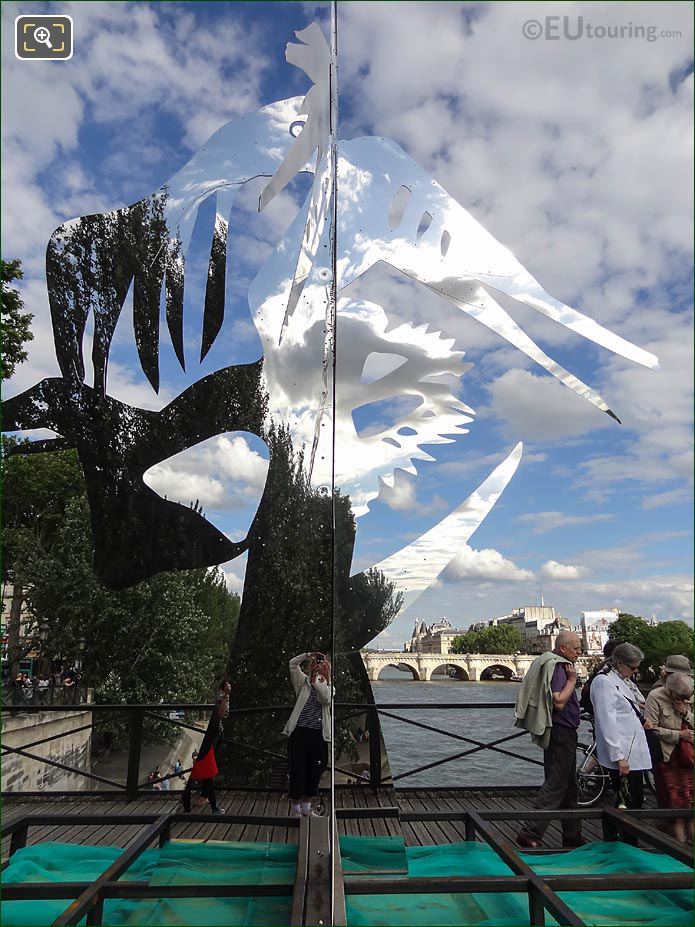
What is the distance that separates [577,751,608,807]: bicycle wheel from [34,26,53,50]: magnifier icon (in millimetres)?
4618

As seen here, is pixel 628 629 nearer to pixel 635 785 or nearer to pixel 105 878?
pixel 635 785

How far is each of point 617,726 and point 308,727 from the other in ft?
6.11

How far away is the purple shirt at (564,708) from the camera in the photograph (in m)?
3.43

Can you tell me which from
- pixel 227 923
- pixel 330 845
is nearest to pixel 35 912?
pixel 227 923

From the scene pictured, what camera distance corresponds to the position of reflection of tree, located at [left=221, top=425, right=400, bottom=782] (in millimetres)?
2564

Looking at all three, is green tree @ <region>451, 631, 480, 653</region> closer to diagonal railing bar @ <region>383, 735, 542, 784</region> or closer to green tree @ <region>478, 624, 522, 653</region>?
green tree @ <region>478, 624, 522, 653</region>

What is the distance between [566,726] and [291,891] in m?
1.75

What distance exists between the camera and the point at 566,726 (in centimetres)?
344

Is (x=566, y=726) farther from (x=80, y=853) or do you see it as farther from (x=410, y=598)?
(x=80, y=853)

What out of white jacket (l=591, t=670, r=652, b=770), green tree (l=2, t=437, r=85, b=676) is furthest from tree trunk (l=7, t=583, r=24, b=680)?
white jacket (l=591, t=670, r=652, b=770)

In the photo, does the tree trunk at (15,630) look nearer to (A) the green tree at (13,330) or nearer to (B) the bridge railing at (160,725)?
(B) the bridge railing at (160,725)

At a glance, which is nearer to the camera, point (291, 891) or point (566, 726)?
point (291, 891)

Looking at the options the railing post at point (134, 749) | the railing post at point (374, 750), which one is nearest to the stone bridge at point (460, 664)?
the railing post at point (374, 750)

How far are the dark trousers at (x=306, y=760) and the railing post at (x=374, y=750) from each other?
0.26 meters
